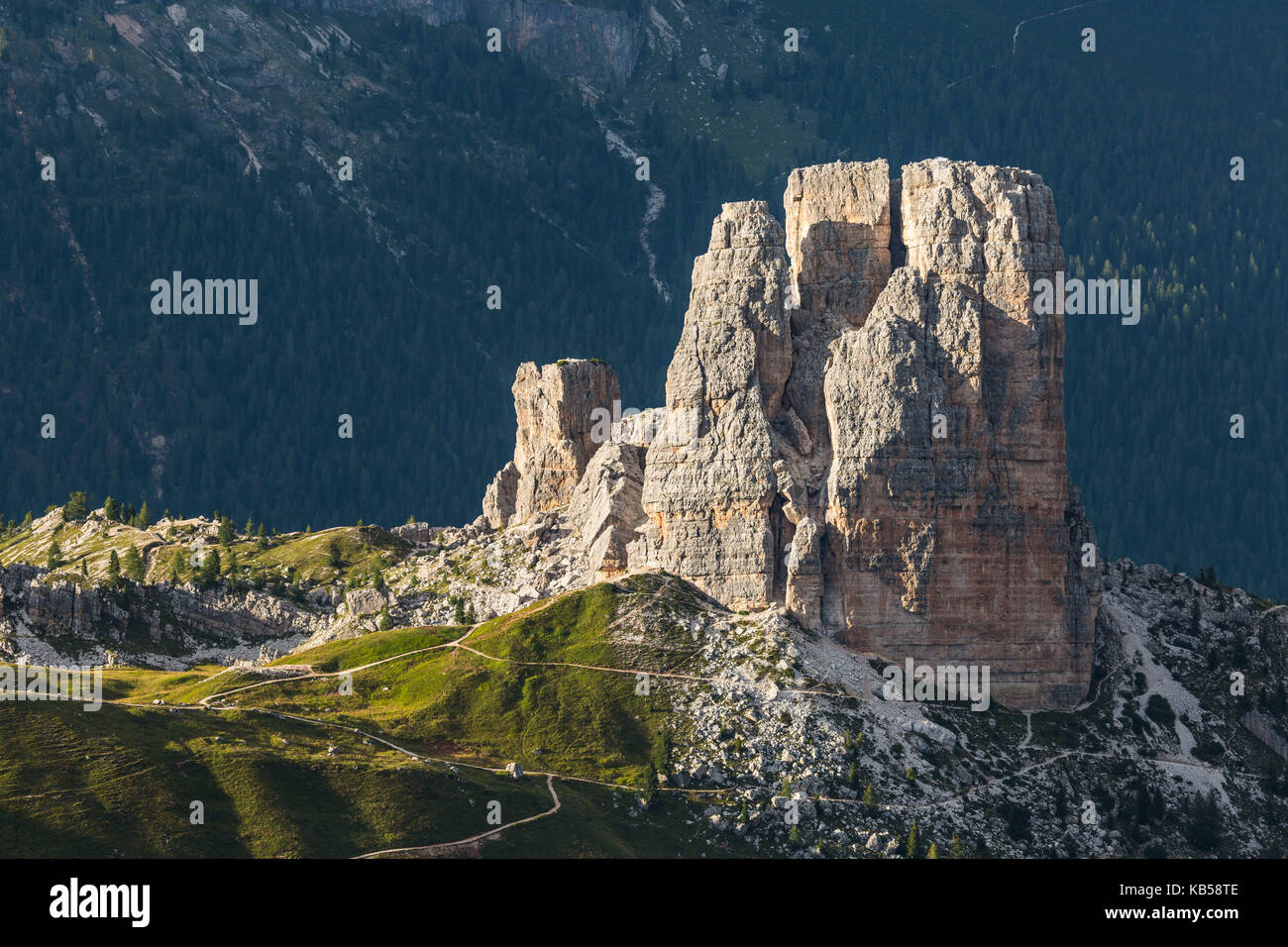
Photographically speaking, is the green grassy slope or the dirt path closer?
the green grassy slope

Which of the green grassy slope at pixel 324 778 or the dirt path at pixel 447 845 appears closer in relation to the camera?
the green grassy slope at pixel 324 778

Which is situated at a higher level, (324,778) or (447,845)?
(324,778)

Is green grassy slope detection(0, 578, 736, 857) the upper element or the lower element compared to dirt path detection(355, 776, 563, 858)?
upper

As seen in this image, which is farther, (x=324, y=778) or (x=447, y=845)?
(x=324, y=778)

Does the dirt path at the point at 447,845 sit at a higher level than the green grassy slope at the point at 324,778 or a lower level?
lower

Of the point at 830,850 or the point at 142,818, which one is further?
the point at 830,850

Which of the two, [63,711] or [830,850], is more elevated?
[63,711]

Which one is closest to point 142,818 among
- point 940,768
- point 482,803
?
point 482,803
